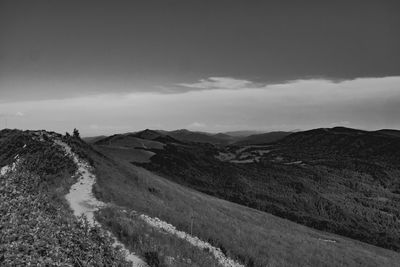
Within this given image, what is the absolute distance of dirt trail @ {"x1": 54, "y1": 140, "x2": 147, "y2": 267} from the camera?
16403mm

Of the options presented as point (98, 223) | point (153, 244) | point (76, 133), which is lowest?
point (153, 244)

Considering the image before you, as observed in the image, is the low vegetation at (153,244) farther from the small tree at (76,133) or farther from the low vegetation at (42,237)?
the small tree at (76,133)

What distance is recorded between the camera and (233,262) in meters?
21.2

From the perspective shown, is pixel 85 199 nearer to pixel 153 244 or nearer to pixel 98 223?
pixel 98 223

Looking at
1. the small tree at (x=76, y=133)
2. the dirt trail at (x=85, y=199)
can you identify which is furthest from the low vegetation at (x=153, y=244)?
the small tree at (x=76, y=133)

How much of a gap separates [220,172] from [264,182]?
967 inches

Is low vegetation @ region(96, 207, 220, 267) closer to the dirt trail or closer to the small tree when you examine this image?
the dirt trail

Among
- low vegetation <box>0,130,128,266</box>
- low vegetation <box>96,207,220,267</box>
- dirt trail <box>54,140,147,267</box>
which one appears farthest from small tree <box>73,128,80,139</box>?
low vegetation <box>96,207,220,267</box>

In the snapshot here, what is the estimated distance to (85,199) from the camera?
27344mm

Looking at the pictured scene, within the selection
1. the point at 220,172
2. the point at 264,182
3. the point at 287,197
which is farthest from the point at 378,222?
the point at 220,172

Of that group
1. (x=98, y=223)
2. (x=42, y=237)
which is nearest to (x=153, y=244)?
(x=98, y=223)

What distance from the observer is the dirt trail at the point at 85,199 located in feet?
53.8

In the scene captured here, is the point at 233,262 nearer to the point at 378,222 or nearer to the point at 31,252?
the point at 31,252

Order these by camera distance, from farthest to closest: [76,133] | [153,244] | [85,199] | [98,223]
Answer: [76,133]
[85,199]
[98,223]
[153,244]
